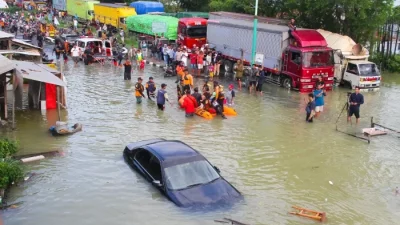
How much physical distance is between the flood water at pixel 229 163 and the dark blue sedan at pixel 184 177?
1.01ft

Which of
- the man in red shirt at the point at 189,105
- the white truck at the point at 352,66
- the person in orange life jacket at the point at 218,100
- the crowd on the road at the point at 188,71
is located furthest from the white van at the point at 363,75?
the man in red shirt at the point at 189,105

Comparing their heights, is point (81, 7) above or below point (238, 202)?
above

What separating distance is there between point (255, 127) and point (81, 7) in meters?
47.2

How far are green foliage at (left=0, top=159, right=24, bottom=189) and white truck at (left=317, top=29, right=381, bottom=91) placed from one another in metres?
18.8

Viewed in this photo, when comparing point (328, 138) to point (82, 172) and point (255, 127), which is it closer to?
point (255, 127)

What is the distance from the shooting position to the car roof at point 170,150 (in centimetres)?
1115

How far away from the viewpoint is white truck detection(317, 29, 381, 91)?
25.3m

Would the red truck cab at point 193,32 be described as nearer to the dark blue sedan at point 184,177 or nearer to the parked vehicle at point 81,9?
the dark blue sedan at point 184,177

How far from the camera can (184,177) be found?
1071 centimetres

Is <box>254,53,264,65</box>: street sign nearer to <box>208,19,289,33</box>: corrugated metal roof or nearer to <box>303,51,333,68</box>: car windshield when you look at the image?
<box>208,19,289,33</box>: corrugated metal roof

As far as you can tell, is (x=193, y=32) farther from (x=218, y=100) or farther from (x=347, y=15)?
(x=218, y=100)

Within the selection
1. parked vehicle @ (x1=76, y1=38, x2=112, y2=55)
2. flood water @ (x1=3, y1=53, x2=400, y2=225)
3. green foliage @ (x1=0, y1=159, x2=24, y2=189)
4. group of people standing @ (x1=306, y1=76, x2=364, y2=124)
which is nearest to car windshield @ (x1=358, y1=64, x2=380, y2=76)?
flood water @ (x1=3, y1=53, x2=400, y2=225)

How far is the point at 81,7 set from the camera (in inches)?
2352

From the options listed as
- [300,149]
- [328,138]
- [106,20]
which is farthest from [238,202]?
[106,20]
